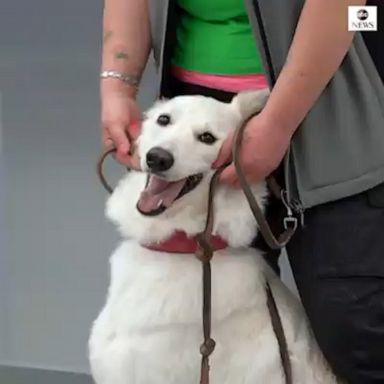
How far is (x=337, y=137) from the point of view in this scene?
3.64ft

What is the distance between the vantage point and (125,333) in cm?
118

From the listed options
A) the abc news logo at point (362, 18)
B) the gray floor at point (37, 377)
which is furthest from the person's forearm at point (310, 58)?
the gray floor at point (37, 377)

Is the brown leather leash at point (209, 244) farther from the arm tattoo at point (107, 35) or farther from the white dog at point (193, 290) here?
the arm tattoo at point (107, 35)

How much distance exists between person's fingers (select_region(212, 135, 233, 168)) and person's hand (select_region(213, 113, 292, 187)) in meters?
0.02

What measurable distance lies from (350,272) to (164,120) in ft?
0.97

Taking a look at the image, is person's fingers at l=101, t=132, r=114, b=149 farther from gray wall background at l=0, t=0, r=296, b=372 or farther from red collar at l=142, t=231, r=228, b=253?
gray wall background at l=0, t=0, r=296, b=372

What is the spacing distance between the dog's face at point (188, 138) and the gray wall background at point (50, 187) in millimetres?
845

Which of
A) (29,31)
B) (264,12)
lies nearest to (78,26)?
(29,31)

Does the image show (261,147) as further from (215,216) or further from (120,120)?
(120,120)

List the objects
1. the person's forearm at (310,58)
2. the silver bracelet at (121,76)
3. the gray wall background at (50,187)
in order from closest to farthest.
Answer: the person's forearm at (310,58)
the silver bracelet at (121,76)
the gray wall background at (50,187)

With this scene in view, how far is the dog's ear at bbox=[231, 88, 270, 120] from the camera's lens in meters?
1.14

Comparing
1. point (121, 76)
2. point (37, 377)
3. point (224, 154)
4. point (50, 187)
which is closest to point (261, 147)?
point (224, 154)

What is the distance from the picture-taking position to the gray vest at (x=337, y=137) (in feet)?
3.62

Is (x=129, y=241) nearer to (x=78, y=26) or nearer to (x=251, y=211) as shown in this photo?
(x=251, y=211)
